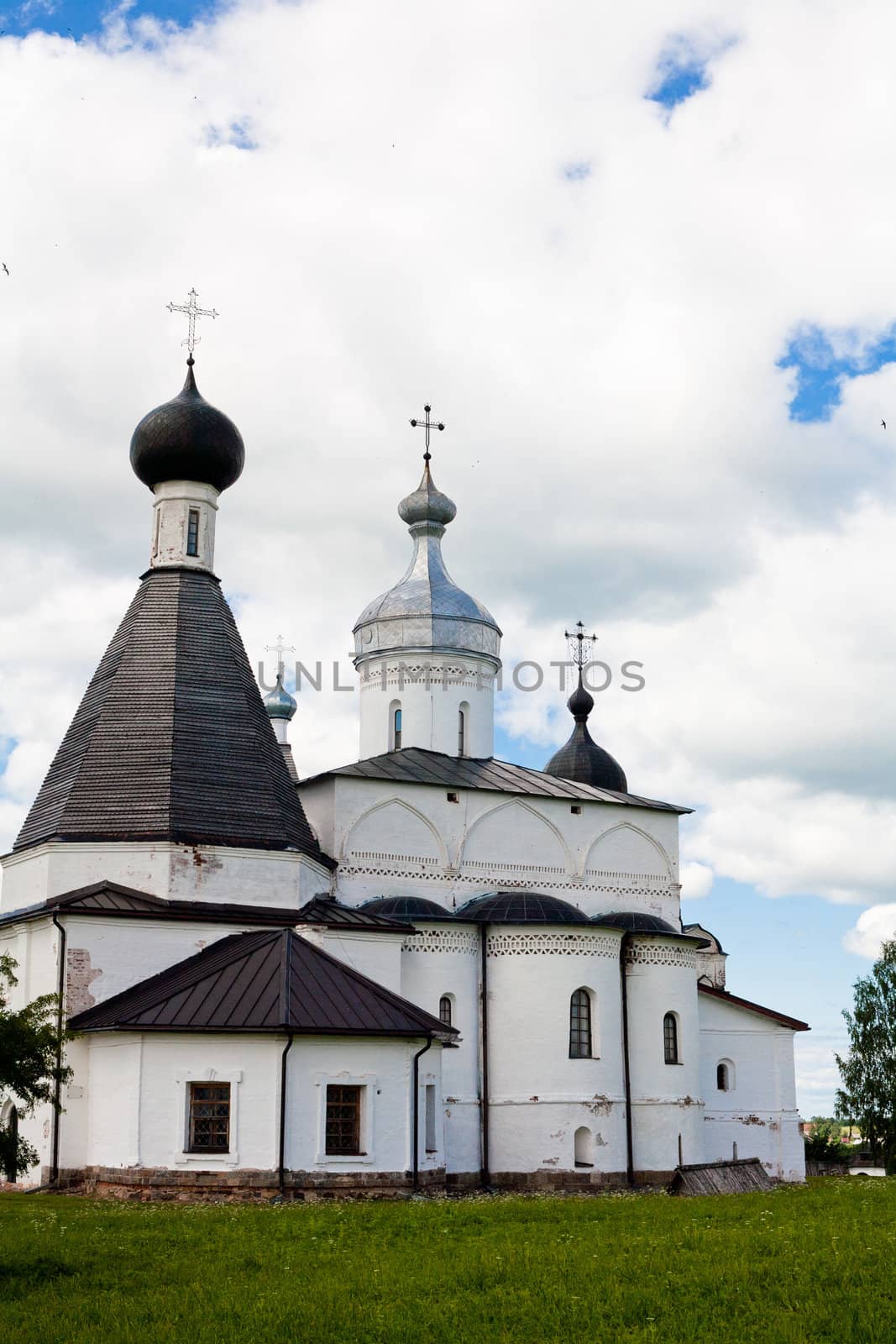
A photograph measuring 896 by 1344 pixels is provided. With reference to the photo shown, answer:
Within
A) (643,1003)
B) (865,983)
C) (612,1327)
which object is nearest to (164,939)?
(643,1003)

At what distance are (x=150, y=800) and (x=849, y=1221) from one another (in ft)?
37.1

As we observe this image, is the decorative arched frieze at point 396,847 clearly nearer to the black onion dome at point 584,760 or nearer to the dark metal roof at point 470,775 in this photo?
the dark metal roof at point 470,775

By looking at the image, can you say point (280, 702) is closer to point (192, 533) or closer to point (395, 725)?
point (395, 725)

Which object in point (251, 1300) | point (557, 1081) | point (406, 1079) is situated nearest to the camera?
point (251, 1300)

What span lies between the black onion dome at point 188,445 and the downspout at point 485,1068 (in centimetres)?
831

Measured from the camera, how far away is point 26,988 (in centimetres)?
1870

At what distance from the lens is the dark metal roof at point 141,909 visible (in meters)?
18.3

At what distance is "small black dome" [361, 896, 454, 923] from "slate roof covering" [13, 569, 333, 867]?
3.27ft

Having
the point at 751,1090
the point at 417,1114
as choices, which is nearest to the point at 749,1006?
the point at 751,1090

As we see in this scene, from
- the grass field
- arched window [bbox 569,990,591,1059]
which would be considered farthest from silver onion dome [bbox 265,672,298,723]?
the grass field

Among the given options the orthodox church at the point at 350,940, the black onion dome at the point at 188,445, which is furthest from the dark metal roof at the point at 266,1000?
the black onion dome at the point at 188,445

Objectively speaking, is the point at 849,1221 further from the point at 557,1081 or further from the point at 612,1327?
the point at 557,1081

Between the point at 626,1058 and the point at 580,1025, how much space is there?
130 cm

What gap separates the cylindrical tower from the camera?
26750 mm
